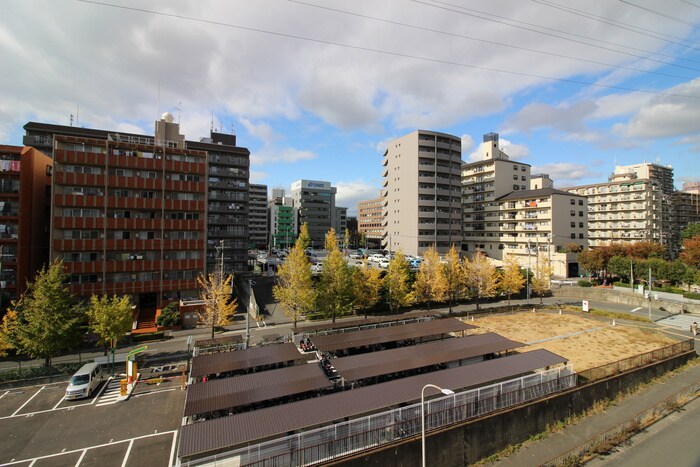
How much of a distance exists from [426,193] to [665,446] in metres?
54.9

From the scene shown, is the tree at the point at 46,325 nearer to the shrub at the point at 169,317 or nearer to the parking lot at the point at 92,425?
the parking lot at the point at 92,425

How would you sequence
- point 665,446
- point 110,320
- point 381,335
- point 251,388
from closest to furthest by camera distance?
1. point 251,388
2. point 665,446
3. point 381,335
4. point 110,320

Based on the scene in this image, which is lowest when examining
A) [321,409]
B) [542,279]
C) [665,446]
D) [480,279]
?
[665,446]

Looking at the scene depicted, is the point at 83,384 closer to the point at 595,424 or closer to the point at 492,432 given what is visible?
the point at 492,432

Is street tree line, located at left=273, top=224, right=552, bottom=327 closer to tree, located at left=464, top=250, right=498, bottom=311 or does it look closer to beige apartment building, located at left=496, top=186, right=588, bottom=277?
tree, located at left=464, top=250, right=498, bottom=311

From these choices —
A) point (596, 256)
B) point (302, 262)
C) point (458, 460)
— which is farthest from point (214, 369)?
point (596, 256)

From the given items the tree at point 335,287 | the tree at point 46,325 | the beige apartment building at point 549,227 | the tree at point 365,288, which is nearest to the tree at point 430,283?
the tree at point 365,288

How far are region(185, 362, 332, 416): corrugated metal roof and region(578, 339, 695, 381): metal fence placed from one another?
618 inches

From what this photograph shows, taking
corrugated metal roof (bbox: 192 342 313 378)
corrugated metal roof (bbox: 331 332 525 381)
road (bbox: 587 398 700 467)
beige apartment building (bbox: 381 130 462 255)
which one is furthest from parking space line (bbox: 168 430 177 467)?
beige apartment building (bbox: 381 130 462 255)

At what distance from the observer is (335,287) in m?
33.8

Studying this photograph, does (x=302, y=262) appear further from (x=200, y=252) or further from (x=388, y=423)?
(x=388, y=423)

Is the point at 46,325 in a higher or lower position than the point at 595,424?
higher

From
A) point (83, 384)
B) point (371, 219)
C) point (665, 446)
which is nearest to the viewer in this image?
point (665, 446)

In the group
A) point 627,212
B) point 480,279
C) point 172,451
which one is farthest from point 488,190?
point 172,451
